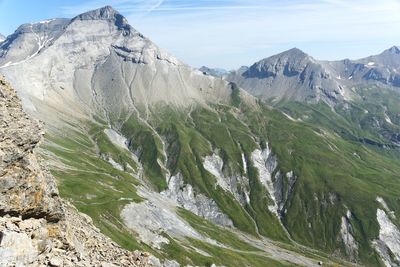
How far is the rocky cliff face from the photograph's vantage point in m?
29.2

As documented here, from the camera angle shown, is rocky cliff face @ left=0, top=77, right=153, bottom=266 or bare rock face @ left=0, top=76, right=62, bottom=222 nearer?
rocky cliff face @ left=0, top=77, right=153, bottom=266

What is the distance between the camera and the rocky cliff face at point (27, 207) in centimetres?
2920

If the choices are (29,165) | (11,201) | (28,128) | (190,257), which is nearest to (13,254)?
(11,201)

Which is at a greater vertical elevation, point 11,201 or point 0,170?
point 0,170

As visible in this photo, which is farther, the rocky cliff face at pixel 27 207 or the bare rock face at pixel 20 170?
the bare rock face at pixel 20 170

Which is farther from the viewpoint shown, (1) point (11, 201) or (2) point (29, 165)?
(2) point (29, 165)

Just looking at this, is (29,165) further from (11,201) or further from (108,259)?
(108,259)

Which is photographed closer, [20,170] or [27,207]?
[20,170]

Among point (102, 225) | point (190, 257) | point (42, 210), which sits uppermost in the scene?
point (42, 210)

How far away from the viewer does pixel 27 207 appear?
33.2m

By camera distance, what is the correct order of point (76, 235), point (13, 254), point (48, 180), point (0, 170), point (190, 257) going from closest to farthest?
point (13, 254) → point (0, 170) → point (48, 180) → point (76, 235) → point (190, 257)

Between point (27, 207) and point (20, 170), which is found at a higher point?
point (20, 170)

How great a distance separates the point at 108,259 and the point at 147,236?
16358cm

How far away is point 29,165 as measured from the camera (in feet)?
111
